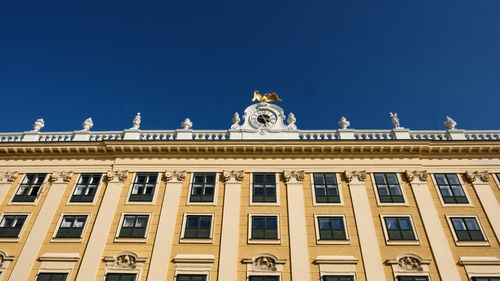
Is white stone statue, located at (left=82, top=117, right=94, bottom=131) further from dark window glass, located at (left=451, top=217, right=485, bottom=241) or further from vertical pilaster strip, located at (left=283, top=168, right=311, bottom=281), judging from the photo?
dark window glass, located at (left=451, top=217, right=485, bottom=241)

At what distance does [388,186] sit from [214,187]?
1157 centimetres

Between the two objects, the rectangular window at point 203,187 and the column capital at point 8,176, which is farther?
the column capital at point 8,176

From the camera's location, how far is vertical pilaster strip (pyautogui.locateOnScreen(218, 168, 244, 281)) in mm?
19141

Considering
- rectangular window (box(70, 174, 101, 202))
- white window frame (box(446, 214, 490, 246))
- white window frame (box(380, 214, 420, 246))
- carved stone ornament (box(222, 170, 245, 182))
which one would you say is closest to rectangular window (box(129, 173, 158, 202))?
rectangular window (box(70, 174, 101, 202))

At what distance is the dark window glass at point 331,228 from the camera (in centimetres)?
2052

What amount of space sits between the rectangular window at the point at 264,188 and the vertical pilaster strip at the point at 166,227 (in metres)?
4.95

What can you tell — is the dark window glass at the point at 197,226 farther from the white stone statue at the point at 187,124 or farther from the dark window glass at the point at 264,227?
the white stone statue at the point at 187,124

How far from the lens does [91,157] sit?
25047 mm

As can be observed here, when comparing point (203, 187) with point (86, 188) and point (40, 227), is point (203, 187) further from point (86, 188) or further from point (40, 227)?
point (40, 227)

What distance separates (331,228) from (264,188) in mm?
4999

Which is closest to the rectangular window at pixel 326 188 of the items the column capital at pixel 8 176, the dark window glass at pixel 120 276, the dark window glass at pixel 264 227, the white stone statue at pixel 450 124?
the dark window glass at pixel 264 227

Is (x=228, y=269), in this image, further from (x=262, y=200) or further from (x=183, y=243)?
(x=262, y=200)

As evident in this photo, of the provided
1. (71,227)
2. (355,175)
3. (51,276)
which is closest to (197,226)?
(71,227)

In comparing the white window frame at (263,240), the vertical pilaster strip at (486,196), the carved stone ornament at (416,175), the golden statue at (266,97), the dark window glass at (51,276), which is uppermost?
the golden statue at (266,97)
